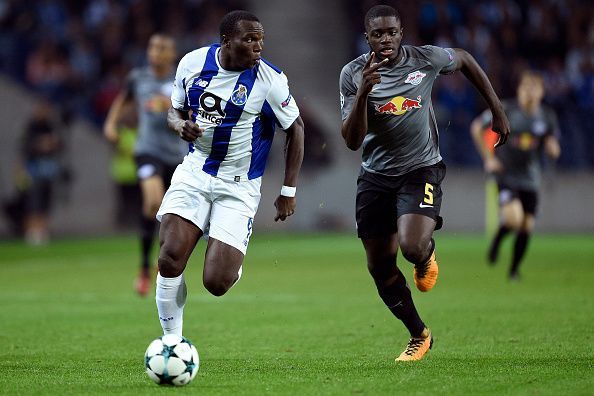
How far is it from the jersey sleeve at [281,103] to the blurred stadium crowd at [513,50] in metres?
16.3

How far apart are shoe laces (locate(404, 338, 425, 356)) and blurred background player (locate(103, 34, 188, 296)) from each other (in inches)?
208

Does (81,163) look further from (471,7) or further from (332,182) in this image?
(471,7)

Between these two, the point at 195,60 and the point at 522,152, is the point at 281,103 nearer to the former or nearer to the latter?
the point at 195,60

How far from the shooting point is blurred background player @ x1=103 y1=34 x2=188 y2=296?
12.6m

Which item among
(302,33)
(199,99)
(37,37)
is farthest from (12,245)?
(199,99)

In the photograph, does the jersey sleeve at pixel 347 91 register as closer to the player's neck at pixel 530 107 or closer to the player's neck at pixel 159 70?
the player's neck at pixel 159 70

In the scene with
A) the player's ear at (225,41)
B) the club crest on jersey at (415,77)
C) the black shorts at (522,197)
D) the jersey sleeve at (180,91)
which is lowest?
the black shorts at (522,197)

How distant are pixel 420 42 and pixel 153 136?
42.5 ft

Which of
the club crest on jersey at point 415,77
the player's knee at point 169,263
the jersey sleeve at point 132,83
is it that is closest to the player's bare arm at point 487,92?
the club crest on jersey at point 415,77

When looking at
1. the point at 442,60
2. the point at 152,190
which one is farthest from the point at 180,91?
the point at 152,190

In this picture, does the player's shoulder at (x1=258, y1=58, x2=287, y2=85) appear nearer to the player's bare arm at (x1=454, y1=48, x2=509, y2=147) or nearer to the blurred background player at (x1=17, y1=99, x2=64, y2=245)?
the player's bare arm at (x1=454, y1=48, x2=509, y2=147)

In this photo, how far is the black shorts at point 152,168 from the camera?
41.2 feet

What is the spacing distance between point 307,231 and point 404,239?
17590mm

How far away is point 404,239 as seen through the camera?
7.53 meters
